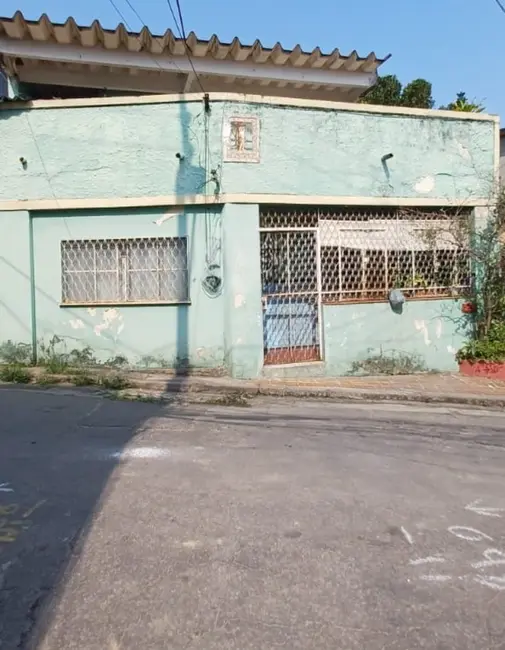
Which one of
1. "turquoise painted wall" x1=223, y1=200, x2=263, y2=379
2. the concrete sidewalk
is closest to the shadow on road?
the concrete sidewalk

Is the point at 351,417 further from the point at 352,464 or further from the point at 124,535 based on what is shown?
the point at 124,535

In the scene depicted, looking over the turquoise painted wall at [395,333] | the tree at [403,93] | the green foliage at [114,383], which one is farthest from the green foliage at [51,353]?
the tree at [403,93]

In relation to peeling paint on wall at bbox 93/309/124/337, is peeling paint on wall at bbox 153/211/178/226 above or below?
above

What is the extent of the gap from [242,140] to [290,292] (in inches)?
92.9

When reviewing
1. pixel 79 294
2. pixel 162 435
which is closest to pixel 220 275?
pixel 79 294

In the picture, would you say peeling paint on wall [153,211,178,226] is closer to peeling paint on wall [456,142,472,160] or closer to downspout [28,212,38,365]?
downspout [28,212,38,365]

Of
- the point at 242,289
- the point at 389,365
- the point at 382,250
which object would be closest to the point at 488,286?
the point at 382,250

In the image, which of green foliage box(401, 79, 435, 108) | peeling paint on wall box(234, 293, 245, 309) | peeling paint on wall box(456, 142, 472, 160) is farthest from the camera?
green foliage box(401, 79, 435, 108)

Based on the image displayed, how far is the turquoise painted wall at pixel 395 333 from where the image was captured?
9.05m

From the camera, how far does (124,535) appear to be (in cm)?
331

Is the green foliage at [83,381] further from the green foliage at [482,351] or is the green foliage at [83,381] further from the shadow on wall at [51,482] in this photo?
the green foliage at [482,351]

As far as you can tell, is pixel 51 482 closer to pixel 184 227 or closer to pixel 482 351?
pixel 184 227

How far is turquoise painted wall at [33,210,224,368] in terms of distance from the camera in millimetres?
8688

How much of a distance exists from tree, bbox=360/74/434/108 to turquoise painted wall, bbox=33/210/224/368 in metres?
14.2
